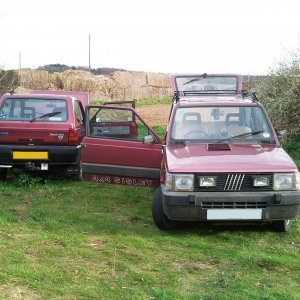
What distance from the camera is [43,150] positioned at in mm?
8812

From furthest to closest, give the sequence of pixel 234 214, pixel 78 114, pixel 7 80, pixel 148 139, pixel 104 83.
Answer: pixel 104 83 → pixel 7 80 → pixel 78 114 → pixel 148 139 → pixel 234 214

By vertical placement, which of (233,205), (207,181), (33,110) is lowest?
(233,205)

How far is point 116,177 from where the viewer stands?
7.51m

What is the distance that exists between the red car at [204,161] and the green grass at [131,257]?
0.33 metres

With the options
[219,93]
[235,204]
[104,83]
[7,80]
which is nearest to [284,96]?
[219,93]

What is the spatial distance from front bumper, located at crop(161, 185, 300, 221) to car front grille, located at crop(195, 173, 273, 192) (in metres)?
0.05

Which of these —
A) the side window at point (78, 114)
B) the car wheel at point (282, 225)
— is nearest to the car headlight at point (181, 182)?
the car wheel at point (282, 225)

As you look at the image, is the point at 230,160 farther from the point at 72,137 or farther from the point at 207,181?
the point at 72,137

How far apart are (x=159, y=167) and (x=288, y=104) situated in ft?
22.9

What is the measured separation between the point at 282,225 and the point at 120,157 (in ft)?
8.21

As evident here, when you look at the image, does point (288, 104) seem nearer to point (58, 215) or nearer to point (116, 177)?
point (116, 177)

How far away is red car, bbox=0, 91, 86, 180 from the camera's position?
8.80 meters

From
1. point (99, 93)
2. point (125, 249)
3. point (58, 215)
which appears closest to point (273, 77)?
point (58, 215)

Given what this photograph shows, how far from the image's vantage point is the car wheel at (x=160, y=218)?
6.20 m
